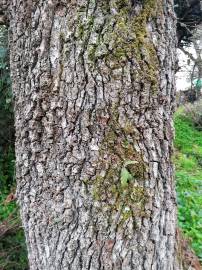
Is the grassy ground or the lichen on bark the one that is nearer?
the lichen on bark

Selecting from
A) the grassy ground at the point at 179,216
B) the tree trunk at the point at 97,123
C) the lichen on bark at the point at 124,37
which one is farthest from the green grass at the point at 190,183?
the lichen on bark at the point at 124,37

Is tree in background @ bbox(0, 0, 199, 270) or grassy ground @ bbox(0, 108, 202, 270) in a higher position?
tree in background @ bbox(0, 0, 199, 270)

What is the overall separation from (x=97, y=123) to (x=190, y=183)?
155 inches

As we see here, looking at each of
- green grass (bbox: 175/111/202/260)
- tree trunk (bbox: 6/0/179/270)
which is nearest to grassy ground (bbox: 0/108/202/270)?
green grass (bbox: 175/111/202/260)

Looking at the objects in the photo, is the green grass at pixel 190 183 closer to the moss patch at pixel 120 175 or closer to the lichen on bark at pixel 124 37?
the moss patch at pixel 120 175

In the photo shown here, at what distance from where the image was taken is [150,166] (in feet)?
5.58

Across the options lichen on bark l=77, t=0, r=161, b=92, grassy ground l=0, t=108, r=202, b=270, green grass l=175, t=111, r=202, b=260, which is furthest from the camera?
green grass l=175, t=111, r=202, b=260

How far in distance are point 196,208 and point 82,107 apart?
3175 millimetres

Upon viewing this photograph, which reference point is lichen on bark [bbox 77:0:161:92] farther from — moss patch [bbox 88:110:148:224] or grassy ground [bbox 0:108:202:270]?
grassy ground [bbox 0:108:202:270]

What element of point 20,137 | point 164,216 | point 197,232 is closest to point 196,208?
point 197,232

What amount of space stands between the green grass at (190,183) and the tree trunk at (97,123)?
1.94m

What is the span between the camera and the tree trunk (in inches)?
63.1

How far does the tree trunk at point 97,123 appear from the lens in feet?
5.26

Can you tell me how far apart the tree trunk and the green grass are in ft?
6.36
